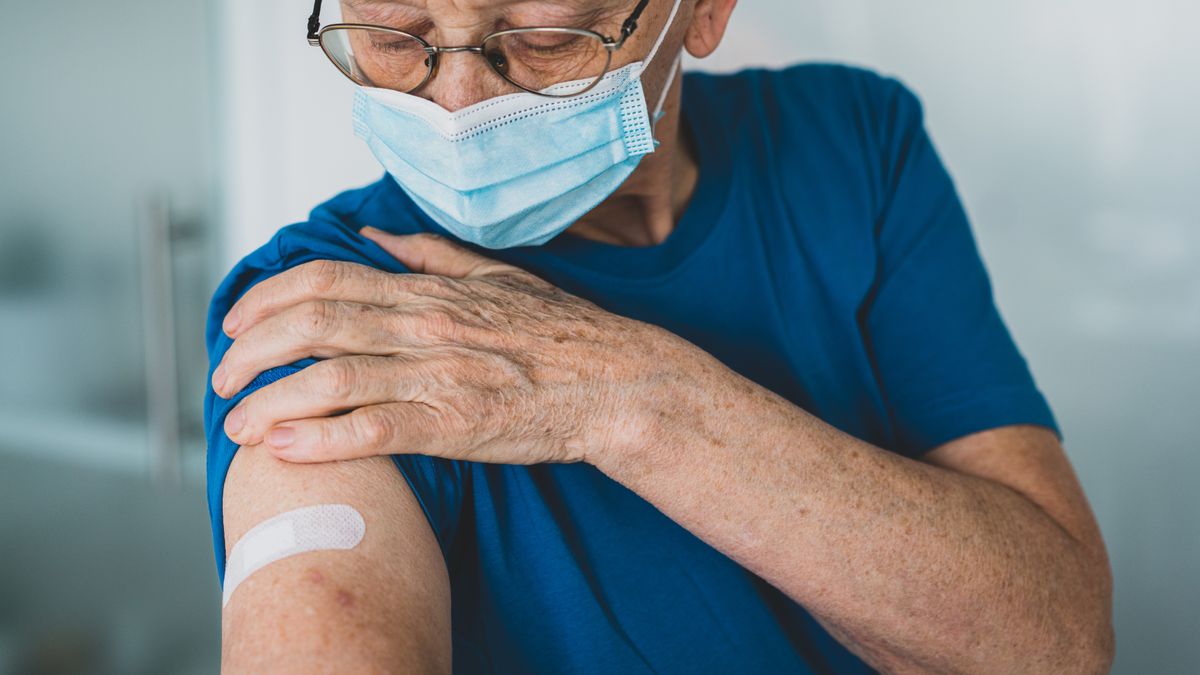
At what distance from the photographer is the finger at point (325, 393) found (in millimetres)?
829

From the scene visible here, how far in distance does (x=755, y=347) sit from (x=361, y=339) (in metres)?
0.54

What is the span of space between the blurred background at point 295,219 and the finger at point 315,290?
134 centimetres

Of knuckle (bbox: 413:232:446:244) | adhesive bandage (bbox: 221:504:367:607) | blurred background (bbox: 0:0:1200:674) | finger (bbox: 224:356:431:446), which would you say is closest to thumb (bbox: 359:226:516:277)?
knuckle (bbox: 413:232:446:244)

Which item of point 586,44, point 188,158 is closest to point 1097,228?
point 586,44

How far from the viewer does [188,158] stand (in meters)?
2.18

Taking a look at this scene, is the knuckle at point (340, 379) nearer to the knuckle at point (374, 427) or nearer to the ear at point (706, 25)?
the knuckle at point (374, 427)

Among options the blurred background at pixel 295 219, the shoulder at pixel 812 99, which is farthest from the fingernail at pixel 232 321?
the blurred background at pixel 295 219

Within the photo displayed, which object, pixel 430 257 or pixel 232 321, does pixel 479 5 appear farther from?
pixel 232 321

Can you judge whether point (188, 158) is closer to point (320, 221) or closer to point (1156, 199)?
point (320, 221)

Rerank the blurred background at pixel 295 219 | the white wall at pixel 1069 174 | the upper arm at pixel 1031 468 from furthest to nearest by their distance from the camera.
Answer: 1. the white wall at pixel 1069 174
2. the blurred background at pixel 295 219
3. the upper arm at pixel 1031 468

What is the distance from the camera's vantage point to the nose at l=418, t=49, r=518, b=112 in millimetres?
977

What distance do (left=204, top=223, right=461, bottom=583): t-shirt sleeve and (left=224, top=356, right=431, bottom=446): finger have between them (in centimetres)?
4

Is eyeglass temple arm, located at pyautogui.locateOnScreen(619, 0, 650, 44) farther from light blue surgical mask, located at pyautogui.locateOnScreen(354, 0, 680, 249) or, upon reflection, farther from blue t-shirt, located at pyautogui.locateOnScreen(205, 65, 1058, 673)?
blue t-shirt, located at pyautogui.locateOnScreen(205, 65, 1058, 673)

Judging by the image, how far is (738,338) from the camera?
123 cm
